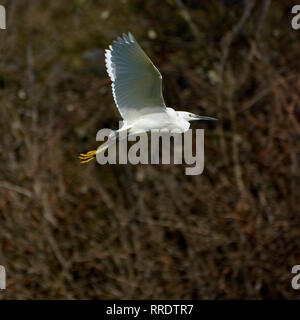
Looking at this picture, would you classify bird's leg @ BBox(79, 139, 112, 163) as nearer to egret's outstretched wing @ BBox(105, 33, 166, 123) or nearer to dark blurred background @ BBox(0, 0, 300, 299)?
egret's outstretched wing @ BBox(105, 33, 166, 123)

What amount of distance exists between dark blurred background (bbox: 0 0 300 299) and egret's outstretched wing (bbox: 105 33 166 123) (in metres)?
1.58

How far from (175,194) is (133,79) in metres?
1.77

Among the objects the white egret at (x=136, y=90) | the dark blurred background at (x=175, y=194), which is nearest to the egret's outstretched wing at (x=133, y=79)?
the white egret at (x=136, y=90)

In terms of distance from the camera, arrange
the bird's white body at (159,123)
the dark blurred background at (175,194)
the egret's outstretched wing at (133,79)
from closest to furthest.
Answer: the egret's outstretched wing at (133,79), the bird's white body at (159,123), the dark blurred background at (175,194)

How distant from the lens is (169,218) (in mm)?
5156

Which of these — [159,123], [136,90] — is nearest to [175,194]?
[159,123]

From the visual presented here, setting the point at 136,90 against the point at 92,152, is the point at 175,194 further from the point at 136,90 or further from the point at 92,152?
Result: the point at 136,90

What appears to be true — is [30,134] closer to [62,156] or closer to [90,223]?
[62,156]

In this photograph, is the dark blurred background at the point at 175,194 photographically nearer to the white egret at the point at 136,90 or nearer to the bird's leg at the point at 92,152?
the bird's leg at the point at 92,152

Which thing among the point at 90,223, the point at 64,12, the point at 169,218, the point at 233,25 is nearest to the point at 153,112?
the point at 169,218

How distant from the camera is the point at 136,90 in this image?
11.8 feet

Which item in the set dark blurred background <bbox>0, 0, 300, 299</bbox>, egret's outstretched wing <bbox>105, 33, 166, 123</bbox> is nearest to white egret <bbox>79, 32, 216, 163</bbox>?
egret's outstretched wing <bbox>105, 33, 166, 123</bbox>

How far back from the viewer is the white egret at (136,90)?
347 centimetres

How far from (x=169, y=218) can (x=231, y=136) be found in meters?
0.79
